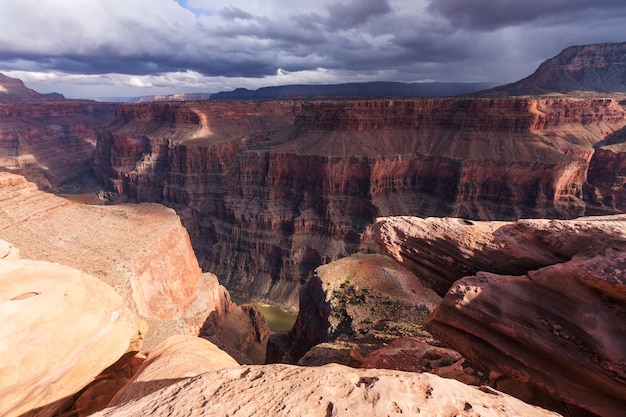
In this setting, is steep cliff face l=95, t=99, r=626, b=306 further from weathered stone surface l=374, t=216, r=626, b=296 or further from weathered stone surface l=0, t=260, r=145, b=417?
weathered stone surface l=0, t=260, r=145, b=417

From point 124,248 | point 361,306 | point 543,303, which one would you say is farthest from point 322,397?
point 124,248

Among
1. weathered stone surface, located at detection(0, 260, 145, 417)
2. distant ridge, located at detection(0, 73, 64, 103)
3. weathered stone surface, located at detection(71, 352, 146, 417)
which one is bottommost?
weathered stone surface, located at detection(71, 352, 146, 417)

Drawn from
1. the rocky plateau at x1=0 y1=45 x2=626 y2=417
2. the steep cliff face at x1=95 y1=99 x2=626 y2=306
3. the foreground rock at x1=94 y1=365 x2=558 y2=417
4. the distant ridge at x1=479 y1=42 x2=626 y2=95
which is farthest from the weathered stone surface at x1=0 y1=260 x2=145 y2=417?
the distant ridge at x1=479 y1=42 x2=626 y2=95

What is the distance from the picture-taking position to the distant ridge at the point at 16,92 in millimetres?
144625

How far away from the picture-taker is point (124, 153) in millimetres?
98188

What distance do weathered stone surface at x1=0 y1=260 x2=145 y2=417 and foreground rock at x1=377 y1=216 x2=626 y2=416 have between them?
12547 mm

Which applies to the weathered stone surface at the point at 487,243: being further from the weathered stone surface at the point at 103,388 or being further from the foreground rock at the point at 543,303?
the weathered stone surface at the point at 103,388

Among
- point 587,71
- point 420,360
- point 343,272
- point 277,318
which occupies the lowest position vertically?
point 277,318

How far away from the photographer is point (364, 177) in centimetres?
6700

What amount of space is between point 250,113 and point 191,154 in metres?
36.5

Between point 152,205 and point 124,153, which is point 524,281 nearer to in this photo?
point 152,205

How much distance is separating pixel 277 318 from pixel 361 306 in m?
30.2

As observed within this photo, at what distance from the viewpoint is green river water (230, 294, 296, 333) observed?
50.1 m

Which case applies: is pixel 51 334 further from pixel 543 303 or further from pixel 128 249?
pixel 128 249
